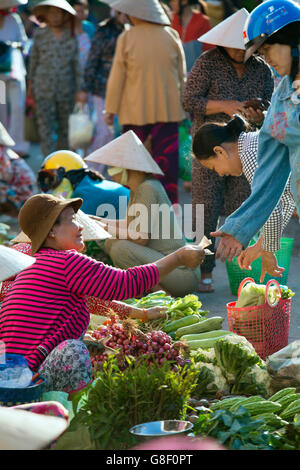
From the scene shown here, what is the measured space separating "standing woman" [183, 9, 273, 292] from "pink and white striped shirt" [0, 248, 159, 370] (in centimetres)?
226

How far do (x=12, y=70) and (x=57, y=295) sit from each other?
18.9 feet

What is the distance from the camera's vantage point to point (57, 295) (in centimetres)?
348

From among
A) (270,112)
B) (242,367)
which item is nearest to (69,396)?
(242,367)

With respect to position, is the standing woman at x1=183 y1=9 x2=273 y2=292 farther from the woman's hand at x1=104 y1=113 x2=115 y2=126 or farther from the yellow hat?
Result: the woman's hand at x1=104 y1=113 x2=115 y2=126

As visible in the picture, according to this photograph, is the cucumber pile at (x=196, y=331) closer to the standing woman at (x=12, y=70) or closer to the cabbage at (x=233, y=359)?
the cabbage at (x=233, y=359)

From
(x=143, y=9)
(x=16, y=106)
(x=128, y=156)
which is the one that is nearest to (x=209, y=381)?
(x=128, y=156)

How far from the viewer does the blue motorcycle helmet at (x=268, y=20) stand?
11.0ft

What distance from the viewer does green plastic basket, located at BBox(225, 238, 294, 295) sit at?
17.5ft

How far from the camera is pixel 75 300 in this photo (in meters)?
3.55

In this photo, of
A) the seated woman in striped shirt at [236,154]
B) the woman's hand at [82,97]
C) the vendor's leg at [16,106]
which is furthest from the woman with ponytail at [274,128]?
the vendor's leg at [16,106]

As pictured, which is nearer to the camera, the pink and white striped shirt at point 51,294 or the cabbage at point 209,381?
the pink and white striped shirt at point 51,294

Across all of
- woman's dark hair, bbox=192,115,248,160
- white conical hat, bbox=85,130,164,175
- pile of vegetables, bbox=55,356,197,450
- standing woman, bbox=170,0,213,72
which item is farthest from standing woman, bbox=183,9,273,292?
pile of vegetables, bbox=55,356,197,450

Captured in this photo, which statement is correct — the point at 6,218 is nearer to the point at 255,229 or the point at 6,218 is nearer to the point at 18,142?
the point at 18,142
